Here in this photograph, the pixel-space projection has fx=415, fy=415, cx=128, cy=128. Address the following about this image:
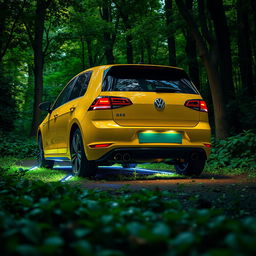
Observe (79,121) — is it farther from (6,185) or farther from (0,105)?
(0,105)

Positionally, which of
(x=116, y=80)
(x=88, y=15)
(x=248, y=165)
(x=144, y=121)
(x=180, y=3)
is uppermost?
(x=88, y=15)

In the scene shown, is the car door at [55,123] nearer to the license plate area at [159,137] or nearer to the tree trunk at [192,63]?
the license plate area at [159,137]

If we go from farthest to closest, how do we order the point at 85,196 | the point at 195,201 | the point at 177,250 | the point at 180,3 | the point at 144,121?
the point at 180,3 → the point at 144,121 → the point at 195,201 → the point at 85,196 → the point at 177,250

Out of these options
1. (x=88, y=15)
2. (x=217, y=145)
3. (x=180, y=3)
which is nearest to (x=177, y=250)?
(x=217, y=145)

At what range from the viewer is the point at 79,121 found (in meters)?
6.68

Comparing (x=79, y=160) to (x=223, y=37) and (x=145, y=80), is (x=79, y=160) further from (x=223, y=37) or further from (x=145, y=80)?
(x=223, y=37)

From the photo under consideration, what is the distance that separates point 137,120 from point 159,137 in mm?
439

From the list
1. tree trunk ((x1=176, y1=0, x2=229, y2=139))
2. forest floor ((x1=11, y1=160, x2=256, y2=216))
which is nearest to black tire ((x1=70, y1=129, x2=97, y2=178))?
forest floor ((x1=11, y1=160, x2=256, y2=216))

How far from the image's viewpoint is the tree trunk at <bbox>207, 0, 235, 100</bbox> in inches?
542

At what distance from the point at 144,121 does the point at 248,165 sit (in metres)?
3.22

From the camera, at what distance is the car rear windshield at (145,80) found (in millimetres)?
6516

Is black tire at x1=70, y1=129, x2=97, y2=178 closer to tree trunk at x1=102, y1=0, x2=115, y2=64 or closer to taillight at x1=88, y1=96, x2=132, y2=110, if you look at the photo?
taillight at x1=88, y1=96, x2=132, y2=110

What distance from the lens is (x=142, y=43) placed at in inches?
832

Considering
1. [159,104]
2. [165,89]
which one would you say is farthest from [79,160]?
[165,89]
